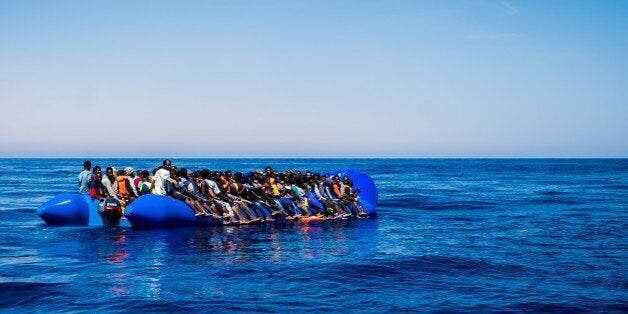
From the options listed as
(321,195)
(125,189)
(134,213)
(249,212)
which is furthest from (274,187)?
(134,213)

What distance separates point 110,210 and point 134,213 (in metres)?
1.02

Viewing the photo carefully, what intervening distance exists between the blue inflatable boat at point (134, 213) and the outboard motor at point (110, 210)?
8.1 inches

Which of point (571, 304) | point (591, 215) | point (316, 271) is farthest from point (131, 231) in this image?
point (591, 215)

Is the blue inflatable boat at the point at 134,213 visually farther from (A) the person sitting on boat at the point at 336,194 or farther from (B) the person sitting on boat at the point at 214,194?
(A) the person sitting on boat at the point at 336,194

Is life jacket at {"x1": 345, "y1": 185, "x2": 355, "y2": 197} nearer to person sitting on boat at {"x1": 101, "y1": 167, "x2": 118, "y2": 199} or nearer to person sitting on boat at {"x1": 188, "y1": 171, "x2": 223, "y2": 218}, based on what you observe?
person sitting on boat at {"x1": 188, "y1": 171, "x2": 223, "y2": 218}

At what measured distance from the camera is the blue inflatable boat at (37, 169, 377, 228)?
1537 centimetres

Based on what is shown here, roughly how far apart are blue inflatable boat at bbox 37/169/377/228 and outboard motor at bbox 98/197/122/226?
21 cm

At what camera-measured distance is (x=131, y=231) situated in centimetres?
1569

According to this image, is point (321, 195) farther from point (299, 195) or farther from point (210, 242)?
point (210, 242)

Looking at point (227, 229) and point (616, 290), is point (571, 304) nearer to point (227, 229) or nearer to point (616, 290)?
point (616, 290)

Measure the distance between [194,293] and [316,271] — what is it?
263 cm

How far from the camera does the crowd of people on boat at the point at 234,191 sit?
16.4 metres

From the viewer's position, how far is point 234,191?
1777 cm

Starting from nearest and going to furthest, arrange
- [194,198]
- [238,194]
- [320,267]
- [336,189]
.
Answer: [320,267], [194,198], [238,194], [336,189]
